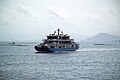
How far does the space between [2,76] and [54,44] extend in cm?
3557

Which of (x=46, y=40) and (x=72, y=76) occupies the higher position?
(x=46, y=40)

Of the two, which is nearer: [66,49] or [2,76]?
[2,76]

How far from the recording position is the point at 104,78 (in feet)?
89.8

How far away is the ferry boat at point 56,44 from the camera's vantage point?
62.8 m

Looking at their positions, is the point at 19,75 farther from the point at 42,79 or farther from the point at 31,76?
the point at 42,79

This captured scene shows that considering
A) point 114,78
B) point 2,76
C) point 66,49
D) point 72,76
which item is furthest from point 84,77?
point 66,49

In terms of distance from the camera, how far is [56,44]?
64.3 m

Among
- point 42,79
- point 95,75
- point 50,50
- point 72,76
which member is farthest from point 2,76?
point 50,50

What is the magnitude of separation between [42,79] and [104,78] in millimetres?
6721

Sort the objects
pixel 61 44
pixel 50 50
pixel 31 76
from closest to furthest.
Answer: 1. pixel 31 76
2. pixel 50 50
3. pixel 61 44

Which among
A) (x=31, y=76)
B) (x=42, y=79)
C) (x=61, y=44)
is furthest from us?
(x=61, y=44)

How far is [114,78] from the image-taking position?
89.8ft

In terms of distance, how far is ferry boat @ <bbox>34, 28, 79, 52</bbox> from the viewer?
6275cm

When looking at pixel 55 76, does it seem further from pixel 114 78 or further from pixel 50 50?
pixel 50 50
